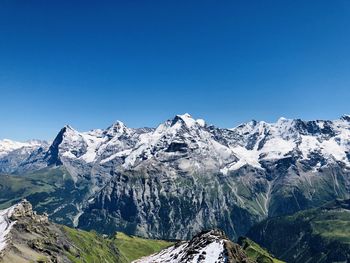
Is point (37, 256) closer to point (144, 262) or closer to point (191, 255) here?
point (144, 262)

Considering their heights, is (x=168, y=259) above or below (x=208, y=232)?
below

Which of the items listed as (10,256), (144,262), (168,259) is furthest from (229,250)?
(10,256)

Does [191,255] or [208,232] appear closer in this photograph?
[191,255]

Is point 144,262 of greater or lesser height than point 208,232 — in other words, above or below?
below

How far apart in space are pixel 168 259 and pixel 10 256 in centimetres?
8928

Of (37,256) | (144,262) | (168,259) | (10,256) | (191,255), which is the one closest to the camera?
(191,255)

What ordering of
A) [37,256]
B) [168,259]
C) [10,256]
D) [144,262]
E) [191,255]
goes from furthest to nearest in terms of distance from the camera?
[37,256] → [10,256] → [144,262] → [168,259] → [191,255]

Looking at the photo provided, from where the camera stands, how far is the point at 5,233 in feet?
641

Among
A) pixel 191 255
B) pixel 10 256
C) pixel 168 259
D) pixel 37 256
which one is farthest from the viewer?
pixel 37 256

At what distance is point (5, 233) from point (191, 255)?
122m

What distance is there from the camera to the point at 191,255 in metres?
104

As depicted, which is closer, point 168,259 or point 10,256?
point 168,259

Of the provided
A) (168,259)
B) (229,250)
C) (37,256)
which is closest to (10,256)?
(37,256)

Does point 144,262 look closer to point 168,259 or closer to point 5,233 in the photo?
point 168,259
